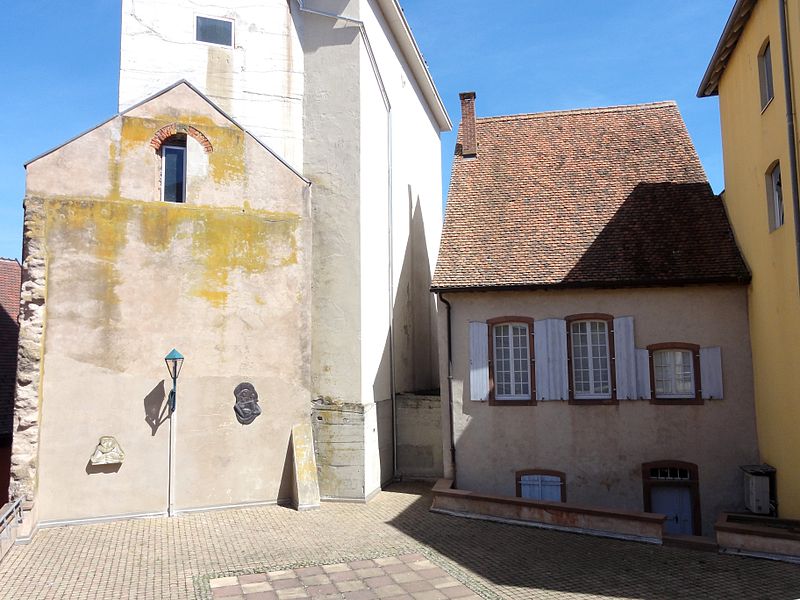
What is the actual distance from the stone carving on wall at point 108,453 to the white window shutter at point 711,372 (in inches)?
502

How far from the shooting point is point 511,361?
15977 mm

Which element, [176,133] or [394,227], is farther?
[394,227]

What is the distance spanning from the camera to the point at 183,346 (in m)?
14.0

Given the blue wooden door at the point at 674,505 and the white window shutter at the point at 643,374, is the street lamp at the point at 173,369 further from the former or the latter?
the blue wooden door at the point at 674,505

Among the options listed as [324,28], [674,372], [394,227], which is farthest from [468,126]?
[674,372]

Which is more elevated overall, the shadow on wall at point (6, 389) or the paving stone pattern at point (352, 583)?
the shadow on wall at point (6, 389)

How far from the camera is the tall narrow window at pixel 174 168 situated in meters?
14.4

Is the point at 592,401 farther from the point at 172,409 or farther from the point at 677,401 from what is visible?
the point at 172,409

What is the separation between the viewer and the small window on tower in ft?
51.8

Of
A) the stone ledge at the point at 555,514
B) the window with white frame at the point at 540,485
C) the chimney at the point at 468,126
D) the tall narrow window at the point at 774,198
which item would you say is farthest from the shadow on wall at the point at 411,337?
the tall narrow window at the point at 774,198

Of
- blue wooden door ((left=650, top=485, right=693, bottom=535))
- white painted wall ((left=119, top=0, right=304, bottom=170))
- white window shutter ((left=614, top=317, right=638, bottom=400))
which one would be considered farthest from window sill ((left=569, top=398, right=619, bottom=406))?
white painted wall ((left=119, top=0, right=304, bottom=170))

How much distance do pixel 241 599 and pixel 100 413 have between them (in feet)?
19.1

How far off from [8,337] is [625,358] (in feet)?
59.1

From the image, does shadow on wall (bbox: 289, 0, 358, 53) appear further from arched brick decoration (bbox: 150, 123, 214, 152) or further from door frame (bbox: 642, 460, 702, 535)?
door frame (bbox: 642, 460, 702, 535)
